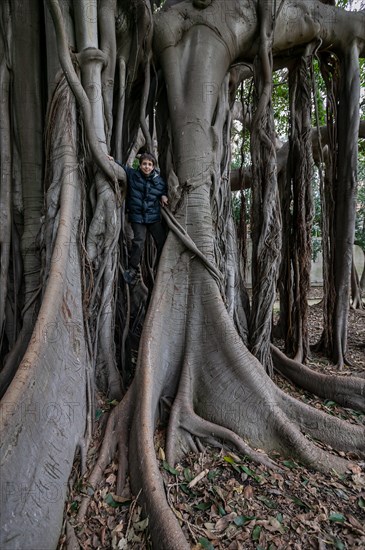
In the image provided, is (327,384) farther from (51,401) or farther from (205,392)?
(51,401)

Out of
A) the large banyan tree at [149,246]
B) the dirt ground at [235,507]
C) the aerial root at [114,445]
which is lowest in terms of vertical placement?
the dirt ground at [235,507]

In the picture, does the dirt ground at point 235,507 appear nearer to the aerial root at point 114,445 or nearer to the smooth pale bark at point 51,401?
the aerial root at point 114,445

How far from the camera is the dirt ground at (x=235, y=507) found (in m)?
1.38

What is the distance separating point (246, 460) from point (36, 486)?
3.49ft

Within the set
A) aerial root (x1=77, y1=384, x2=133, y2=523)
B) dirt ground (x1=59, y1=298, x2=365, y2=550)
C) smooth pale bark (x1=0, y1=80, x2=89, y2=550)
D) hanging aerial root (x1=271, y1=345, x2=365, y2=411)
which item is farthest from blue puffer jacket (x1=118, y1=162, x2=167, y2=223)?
hanging aerial root (x1=271, y1=345, x2=365, y2=411)

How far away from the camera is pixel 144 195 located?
8.10ft

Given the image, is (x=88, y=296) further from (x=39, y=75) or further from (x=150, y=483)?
(x=39, y=75)

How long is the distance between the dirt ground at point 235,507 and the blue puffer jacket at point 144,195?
1.54 meters

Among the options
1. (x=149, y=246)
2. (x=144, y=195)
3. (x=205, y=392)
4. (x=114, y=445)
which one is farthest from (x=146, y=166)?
(x=114, y=445)

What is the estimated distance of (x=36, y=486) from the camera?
4.40ft

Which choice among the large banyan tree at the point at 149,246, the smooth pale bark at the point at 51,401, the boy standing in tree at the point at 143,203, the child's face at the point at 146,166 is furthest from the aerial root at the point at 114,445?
the child's face at the point at 146,166

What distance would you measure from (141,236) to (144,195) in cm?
32

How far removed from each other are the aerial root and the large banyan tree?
11 mm

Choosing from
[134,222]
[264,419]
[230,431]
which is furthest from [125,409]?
[134,222]
